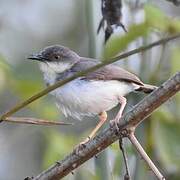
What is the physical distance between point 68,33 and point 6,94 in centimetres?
104

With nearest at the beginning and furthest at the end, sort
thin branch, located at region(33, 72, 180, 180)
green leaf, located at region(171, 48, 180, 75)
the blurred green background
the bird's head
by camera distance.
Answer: thin branch, located at region(33, 72, 180, 180), the blurred green background, green leaf, located at region(171, 48, 180, 75), the bird's head

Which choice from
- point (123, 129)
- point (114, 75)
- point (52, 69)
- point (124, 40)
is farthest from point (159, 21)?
point (123, 129)

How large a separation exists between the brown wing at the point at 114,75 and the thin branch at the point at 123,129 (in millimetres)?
847

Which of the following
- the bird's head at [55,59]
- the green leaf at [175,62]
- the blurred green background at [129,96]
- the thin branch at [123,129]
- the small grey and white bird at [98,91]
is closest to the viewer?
the thin branch at [123,129]

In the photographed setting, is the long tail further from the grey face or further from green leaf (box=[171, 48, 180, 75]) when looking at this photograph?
the grey face

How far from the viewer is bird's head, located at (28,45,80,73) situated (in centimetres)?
335

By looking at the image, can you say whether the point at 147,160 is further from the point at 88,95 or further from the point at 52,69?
the point at 52,69

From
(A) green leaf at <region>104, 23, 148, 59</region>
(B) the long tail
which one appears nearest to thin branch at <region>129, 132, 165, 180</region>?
(B) the long tail

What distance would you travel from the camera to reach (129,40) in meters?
3.12

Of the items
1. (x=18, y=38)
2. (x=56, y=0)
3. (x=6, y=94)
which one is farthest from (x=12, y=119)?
(x=56, y=0)

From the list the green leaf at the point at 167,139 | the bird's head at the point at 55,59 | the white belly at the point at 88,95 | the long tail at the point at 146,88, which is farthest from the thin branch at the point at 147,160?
the bird's head at the point at 55,59

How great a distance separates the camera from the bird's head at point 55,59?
335 centimetres

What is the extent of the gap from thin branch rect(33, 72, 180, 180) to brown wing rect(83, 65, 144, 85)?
85 centimetres

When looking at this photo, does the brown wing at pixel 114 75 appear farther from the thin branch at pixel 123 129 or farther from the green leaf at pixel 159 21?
the thin branch at pixel 123 129
